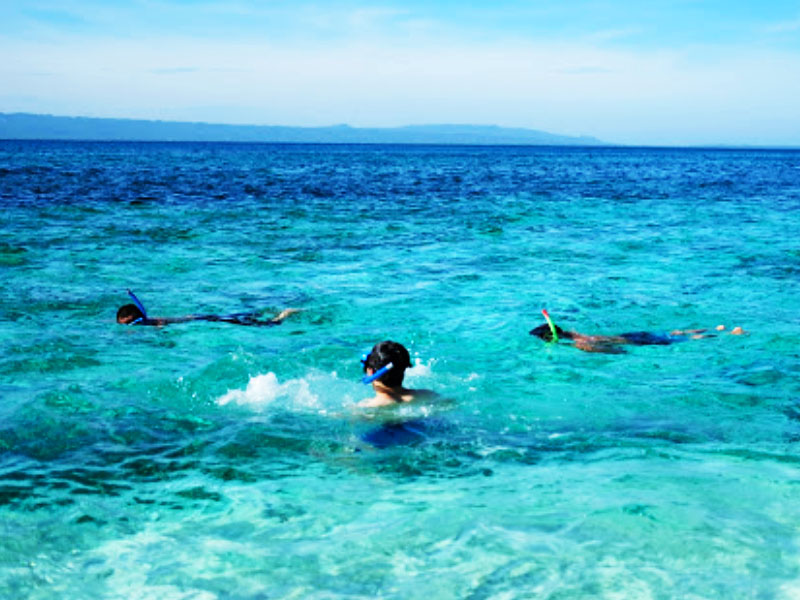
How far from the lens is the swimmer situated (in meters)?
6.96

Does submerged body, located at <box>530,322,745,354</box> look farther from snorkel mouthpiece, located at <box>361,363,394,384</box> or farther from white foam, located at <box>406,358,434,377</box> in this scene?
snorkel mouthpiece, located at <box>361,363,394,384</box>

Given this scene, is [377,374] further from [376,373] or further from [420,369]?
[420,369]

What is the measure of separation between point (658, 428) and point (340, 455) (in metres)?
2.88

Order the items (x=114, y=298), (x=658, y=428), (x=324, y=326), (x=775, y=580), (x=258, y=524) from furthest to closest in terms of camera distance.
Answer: (x=114, y=298), (x=324, y=326), (x=658, y=428), (x=258, y=524), (x=775, y=580)

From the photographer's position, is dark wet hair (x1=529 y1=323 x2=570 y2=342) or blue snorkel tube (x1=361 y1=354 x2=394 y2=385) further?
dark wet hair (x1=529 y1=323 x2=570 y2=342)

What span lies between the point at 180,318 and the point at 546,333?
508 cm

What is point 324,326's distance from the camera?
459 inches

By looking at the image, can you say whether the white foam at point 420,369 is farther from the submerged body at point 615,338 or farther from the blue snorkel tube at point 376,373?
the blue snorkel tube at point 376,373

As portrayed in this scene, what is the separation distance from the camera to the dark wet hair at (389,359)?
697cm

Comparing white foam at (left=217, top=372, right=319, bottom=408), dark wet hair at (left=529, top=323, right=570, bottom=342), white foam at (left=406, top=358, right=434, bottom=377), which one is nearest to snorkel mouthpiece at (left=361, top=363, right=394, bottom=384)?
white foam at (left=217, top=372, right=319, bottom=408)

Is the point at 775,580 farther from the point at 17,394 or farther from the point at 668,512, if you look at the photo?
the point at 17,394

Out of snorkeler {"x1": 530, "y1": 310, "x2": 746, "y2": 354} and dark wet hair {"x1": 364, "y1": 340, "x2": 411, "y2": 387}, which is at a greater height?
dark wet hair {"x1": 364, "y1": 340, "x2": 411, "y2": 387}

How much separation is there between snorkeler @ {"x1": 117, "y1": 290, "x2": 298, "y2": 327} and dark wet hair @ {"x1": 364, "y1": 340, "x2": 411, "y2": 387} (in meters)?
4.73

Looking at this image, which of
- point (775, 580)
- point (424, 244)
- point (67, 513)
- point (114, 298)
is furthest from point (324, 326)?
point (424, 244)
